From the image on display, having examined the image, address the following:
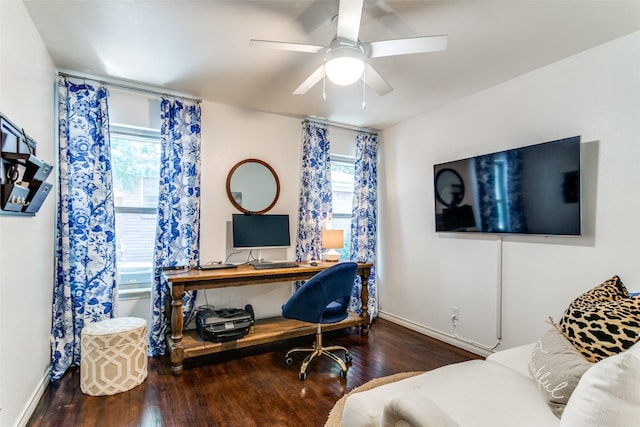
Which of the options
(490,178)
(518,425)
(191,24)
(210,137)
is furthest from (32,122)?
(490,178)

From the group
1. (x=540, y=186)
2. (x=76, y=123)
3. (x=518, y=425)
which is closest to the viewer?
(x=518, y=425)

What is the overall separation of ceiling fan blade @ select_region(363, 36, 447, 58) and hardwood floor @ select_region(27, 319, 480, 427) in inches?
87.3

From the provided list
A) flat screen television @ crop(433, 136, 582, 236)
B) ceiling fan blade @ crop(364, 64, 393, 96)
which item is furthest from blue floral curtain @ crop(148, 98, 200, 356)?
flat screen television @ crop(433, 136, 582, 236)

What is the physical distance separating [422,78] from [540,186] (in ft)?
4.16

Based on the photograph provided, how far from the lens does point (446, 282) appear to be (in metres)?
3.34

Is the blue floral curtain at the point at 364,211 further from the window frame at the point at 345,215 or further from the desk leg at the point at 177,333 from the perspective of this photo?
the desk leg at the point at 177,333

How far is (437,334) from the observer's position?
3.40 metres

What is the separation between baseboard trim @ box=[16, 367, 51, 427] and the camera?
73.8 inches

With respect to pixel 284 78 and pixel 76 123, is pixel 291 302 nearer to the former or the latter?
pixel 284 78

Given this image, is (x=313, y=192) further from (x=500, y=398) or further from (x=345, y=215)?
(x=500, y=398)

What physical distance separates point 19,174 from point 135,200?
136 cm

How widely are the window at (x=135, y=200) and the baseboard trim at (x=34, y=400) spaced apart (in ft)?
2.53

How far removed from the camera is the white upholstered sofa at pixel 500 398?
2.68 ft

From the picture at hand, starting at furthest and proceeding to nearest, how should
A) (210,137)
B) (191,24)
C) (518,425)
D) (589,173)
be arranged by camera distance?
1. (210,137)
2. (589,173)
3. (191,24)
4. (518,425)
